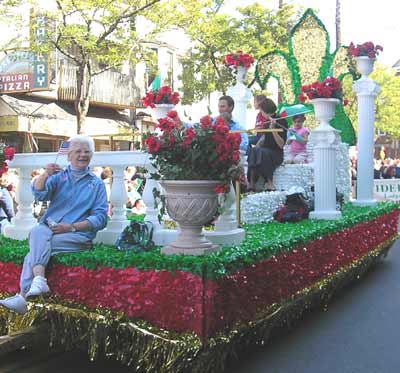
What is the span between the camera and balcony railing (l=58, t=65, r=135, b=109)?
76.8 ft

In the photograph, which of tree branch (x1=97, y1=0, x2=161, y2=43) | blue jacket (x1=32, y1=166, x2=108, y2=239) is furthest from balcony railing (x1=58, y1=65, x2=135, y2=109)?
blue jacket (x1=32, y1=166, x2=108, y2=239)

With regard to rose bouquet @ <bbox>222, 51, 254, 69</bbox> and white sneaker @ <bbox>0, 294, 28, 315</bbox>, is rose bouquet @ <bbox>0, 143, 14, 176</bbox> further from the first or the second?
rose bouquet @ <bbox>222, 51, 254, 69</bbox>

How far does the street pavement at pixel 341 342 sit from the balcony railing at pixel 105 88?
61.9 ft

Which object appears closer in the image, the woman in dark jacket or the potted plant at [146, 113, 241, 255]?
the potted plant at [146, 113, 241, 255]

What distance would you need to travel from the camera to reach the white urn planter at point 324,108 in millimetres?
6441

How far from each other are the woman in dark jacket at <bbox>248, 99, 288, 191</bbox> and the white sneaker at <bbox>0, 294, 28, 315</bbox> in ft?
13.5

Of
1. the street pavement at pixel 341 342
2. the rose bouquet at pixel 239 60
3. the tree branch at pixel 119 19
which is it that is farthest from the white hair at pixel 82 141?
the tree branch at pixel 119 19

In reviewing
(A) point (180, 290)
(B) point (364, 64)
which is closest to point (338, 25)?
(B) point (364, 64)

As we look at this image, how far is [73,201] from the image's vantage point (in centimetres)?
449

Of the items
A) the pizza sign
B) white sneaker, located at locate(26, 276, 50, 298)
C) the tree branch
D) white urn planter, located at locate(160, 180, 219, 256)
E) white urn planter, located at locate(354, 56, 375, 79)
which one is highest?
the tree branch

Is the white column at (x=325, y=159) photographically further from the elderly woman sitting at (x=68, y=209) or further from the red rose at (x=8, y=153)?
the red rose at (x=8, y=153)

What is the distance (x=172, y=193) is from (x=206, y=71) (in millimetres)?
22458

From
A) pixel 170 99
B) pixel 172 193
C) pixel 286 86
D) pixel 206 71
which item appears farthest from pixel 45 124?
pixel 172 193

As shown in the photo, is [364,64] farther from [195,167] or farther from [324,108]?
[195,167]
